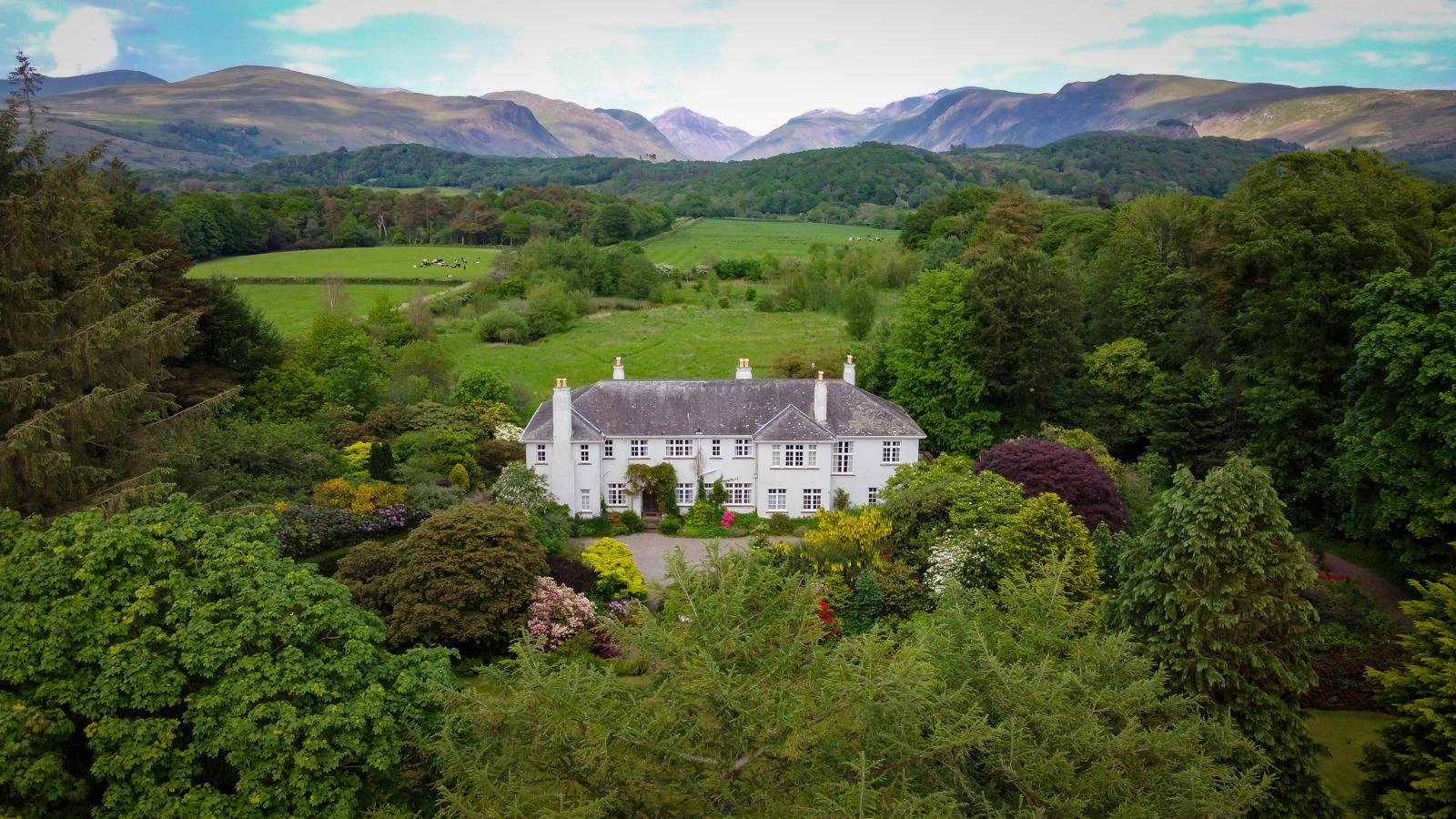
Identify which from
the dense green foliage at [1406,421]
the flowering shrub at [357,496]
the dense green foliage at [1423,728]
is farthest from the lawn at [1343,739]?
the flowering shrub at [357,496]

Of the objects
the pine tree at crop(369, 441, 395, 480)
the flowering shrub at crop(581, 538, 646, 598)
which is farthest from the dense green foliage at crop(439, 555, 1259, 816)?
the pine tree at crop(369, 441, 395, 480)

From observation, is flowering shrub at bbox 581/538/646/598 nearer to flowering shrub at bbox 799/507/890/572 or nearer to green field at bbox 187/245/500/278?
flowering shrub at bbox 799/507/890/572

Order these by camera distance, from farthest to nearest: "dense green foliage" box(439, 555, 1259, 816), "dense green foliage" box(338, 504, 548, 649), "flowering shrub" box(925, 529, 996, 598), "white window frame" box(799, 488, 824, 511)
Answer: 1. "white window frame" box(799, 488, 824, 511)
2. "flowering shrub" box(925, 529, 996, 598)
3. "dense green foliage" box(338, 504, 548, 649)
4. "dense green foliage" box(439, 555, 1259, 816)

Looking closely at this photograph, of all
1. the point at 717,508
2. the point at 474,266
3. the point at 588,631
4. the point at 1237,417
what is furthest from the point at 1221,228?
the point at 474,266

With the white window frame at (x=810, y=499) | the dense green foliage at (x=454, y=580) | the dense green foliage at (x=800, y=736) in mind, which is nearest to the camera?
the dense green foliage at (x=800, y=736)

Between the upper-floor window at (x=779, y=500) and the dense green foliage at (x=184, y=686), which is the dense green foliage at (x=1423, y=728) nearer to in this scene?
the dense green foliage at (x=184, y=686)

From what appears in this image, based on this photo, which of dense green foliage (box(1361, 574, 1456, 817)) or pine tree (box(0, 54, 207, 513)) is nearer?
dense green foliage (box(1361, 574, 1456, 817))
